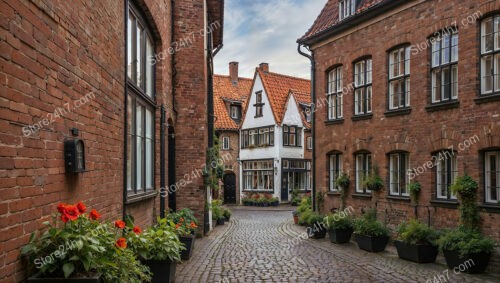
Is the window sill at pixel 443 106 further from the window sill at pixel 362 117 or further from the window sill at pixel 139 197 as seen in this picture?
the window sill at pixel 139 197

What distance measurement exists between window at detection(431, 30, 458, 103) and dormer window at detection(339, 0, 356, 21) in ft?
15.2

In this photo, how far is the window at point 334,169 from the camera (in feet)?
58.5

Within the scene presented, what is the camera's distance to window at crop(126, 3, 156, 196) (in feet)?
26.4

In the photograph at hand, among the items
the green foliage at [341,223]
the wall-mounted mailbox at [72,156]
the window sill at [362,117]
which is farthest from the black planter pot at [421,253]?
the wall-mounted mailbox at [72,156]

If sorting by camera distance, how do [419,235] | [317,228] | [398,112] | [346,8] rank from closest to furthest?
[419,235]
[398,112]
[317,228]
[346,8]

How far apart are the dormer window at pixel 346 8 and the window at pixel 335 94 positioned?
1.90 m

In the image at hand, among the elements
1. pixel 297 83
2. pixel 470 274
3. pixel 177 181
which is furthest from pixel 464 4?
pixel 297 83

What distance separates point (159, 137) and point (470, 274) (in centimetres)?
721

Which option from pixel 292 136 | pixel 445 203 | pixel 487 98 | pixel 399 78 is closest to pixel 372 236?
pixel 445 203

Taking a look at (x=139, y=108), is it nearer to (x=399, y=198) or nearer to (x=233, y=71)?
(x=399, y=198)

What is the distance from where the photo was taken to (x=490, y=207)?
10766 mm

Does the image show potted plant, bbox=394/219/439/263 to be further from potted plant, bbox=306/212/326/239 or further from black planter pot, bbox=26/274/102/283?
black planter pot, bbox=26/274/102/283

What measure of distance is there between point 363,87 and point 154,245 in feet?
36.4

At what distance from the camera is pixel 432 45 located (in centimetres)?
1311
